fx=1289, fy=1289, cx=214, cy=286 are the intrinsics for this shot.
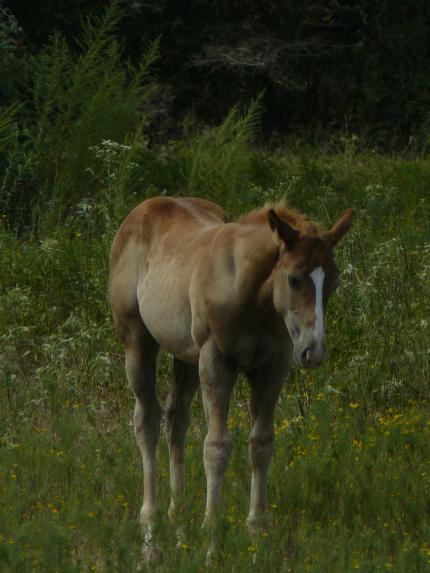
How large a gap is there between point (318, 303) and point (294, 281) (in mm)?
163

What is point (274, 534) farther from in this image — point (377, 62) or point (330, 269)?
point (377, 62)

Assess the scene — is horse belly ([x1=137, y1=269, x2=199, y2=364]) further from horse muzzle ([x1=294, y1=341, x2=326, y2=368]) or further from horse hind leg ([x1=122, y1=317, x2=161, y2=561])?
horse muzzle ([x1=294, y1=341, x2=326, y2=368])

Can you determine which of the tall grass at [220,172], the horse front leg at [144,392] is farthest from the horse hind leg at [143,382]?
the tall grass at [220,172]

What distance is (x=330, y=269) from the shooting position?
5852 mm

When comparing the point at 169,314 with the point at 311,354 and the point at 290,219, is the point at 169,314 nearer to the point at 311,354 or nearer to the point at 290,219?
the point at 290,219

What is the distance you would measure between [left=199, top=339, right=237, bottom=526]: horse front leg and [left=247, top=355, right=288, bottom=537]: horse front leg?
7.2 inches

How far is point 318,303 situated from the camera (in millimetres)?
5734

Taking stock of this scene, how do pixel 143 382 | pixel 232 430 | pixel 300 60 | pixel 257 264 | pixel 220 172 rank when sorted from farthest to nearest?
pixel 300 60 < pixel 220 172 < pixel 232 430 < pixel 143 382 < pixel 257 264

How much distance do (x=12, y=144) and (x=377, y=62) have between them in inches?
607

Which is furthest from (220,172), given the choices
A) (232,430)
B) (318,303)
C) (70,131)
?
(318,303)

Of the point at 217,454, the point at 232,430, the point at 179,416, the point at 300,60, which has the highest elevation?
the point at 217,454

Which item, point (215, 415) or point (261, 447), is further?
point (261, 447)

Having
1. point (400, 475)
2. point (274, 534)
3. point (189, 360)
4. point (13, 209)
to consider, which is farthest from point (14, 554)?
point (13, 209)

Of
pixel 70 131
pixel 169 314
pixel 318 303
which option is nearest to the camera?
pixel 318 303
